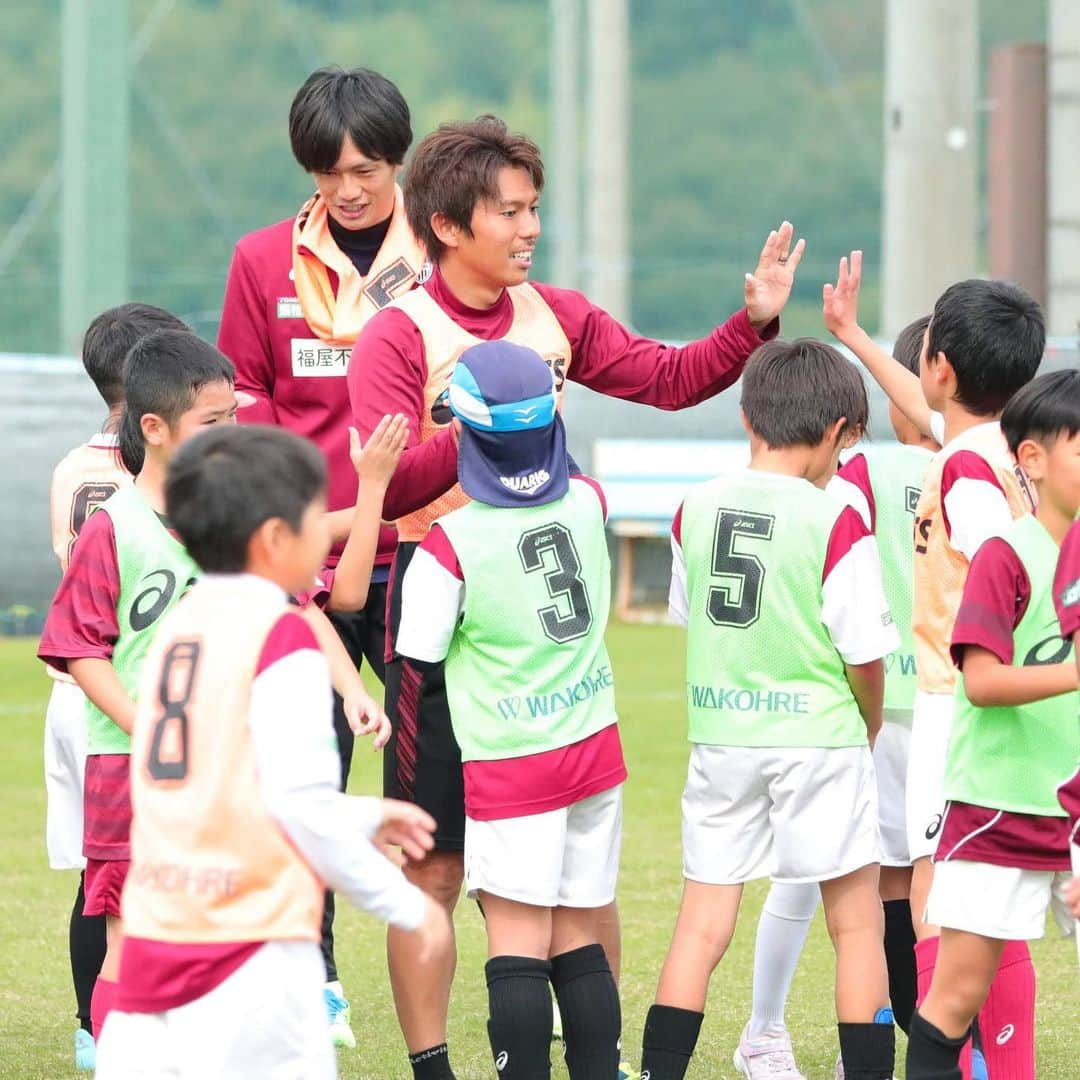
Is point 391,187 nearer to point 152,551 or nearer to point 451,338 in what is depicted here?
point 451,338

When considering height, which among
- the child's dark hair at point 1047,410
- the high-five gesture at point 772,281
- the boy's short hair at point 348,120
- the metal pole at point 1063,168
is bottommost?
the child's dark hair at point 1047,410

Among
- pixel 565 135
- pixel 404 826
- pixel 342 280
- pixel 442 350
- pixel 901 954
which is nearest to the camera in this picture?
pixel 404 826

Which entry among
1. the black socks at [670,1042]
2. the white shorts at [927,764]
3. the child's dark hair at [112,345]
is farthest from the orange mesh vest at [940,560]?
the child's dark hair at [112,345]

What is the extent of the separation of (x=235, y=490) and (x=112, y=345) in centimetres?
192

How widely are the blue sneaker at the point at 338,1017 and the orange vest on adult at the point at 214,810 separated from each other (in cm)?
200

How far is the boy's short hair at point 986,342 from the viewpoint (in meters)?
4.20

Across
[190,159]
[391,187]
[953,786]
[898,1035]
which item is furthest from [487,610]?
[190,159]

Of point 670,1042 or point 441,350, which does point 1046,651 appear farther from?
point 441,350

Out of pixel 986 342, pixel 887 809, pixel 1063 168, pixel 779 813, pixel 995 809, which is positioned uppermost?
pixel 1063 168

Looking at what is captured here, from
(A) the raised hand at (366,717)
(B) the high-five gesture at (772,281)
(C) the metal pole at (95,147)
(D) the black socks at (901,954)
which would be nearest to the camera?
(A) the raised hand at (366,717)

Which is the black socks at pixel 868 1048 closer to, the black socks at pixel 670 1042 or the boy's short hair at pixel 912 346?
the black socks at pixel 670 1042

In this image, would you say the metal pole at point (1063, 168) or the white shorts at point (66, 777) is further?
the metal pole at point (1063, 168)

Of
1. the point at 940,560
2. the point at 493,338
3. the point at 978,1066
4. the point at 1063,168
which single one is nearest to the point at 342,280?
the point at 493,338

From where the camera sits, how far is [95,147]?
1598cm
